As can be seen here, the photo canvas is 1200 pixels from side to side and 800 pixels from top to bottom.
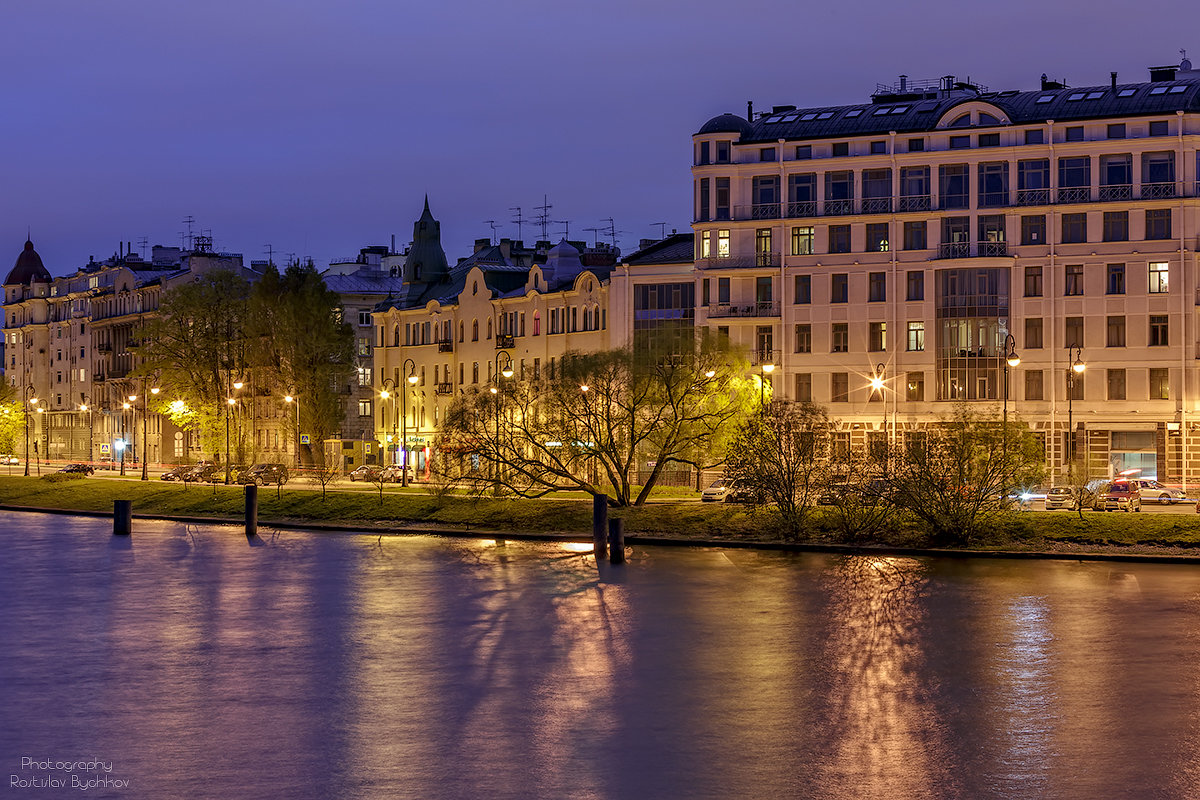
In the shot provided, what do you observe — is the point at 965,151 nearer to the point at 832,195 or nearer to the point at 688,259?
the point at 832,195

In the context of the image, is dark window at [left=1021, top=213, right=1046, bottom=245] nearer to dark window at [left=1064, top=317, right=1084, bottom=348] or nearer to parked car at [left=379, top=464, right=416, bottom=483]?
dark window at [left=1064, top=317, right=1084, bottom=348]

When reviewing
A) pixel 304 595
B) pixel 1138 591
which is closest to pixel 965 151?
pixel 1138 591

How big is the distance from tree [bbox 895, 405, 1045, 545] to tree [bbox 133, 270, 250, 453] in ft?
233

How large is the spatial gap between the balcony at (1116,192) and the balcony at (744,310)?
19.4m

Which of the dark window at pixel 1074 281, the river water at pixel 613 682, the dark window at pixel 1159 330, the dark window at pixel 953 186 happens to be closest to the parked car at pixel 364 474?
the dark window at pixel 953 186

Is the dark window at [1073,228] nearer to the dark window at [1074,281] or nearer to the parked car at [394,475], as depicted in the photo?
the dark window at [1074,281]

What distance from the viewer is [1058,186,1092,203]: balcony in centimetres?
8575

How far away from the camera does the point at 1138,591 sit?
40.2 meters

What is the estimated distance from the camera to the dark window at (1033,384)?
86.2 meters

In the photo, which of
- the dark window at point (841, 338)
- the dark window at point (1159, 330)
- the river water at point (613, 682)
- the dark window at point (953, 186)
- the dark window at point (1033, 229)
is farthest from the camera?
the dark window at point (841, 338)

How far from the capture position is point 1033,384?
8644 centimetres

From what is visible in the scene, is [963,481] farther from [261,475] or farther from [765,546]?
[261,475]

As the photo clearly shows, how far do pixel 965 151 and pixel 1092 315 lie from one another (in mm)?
11566

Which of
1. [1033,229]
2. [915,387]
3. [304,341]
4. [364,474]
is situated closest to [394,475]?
[364,474]
